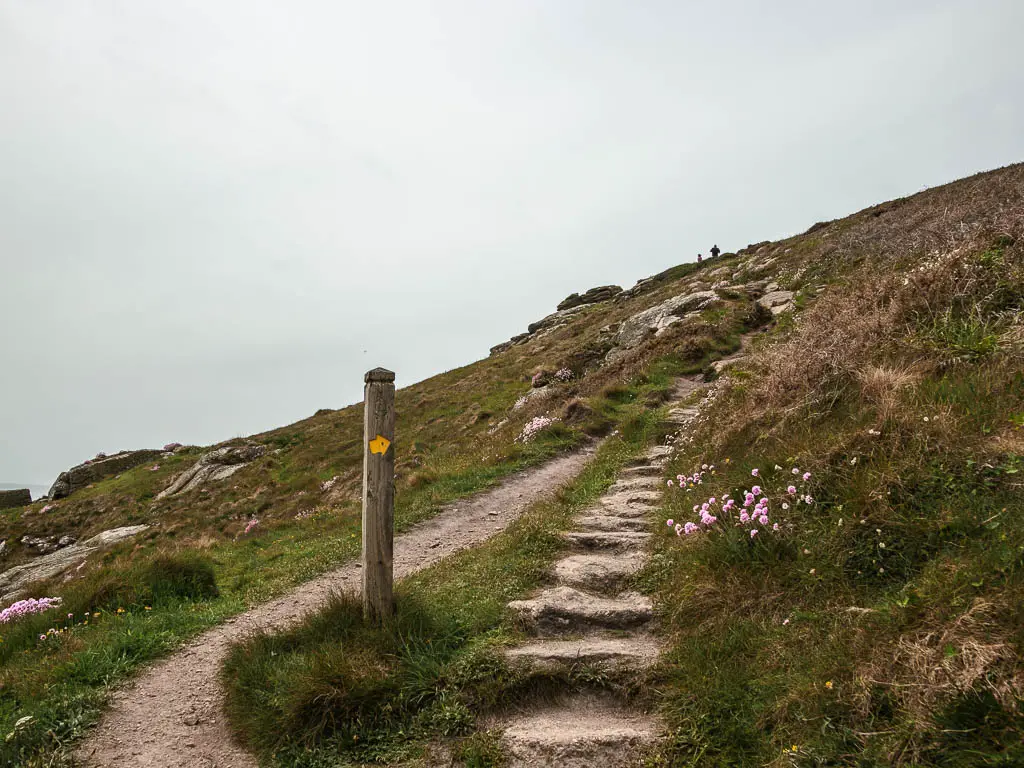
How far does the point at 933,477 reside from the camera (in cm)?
464

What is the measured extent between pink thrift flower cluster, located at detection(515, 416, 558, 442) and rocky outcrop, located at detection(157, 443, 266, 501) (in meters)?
21.6

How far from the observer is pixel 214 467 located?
1283 inches

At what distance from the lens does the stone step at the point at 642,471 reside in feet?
33.4

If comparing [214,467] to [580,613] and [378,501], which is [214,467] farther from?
[580,613]

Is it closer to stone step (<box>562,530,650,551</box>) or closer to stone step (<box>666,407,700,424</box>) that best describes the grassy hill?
stone step (<box>562,530,650,551</box>)

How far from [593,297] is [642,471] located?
5561 centimetres

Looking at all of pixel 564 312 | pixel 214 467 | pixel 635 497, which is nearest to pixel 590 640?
pixel 635 497

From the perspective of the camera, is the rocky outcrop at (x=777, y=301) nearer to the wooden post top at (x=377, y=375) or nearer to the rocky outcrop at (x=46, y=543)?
the wooden post top at (x=377, y=375)

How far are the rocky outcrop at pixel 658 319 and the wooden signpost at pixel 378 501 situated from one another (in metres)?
19.8

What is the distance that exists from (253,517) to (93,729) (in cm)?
1654

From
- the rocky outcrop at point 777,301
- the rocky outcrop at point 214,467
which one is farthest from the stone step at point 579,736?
the rocky outcrop at point 214,467

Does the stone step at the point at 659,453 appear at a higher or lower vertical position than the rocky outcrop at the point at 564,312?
lower

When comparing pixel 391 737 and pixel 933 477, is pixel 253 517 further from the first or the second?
pixel 933 477

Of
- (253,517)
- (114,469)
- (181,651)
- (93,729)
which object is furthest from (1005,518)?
(114,469)
